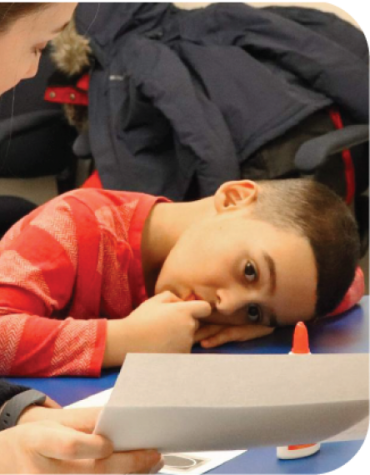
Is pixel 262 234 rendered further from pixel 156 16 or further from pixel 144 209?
pixel 156 16

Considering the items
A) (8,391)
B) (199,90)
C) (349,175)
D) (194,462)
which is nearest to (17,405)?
(8,391)

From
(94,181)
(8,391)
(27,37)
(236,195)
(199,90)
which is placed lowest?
(94,181)

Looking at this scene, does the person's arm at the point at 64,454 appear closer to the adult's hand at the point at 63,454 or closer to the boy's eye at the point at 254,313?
the adult's hand at the point at 63,454

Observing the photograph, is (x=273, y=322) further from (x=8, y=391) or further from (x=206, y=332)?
(x=8, y=391)

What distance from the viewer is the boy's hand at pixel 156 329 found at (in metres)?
0.93

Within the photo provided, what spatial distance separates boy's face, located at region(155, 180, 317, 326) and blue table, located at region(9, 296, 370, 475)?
0.04 meters

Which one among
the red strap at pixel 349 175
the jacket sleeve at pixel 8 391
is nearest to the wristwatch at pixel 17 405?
the jacket sleeve at pixel 8 391

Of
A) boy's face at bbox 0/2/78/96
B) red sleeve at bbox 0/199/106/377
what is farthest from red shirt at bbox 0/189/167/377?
boy's face at bbox 0/2/78/96

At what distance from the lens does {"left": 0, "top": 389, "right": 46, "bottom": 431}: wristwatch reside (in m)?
0.72

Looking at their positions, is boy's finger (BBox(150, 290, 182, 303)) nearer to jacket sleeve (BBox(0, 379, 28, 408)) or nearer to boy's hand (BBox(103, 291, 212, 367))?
boy's hand (BBox(103, 291, 212, 367))

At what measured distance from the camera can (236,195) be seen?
116cm

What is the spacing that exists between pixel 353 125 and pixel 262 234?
10.4 inches

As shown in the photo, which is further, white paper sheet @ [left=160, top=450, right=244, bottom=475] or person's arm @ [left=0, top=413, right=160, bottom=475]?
white paper sheet @ [left=160, top=450, right=244, bottom=475]

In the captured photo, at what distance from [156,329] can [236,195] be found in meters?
0.29
